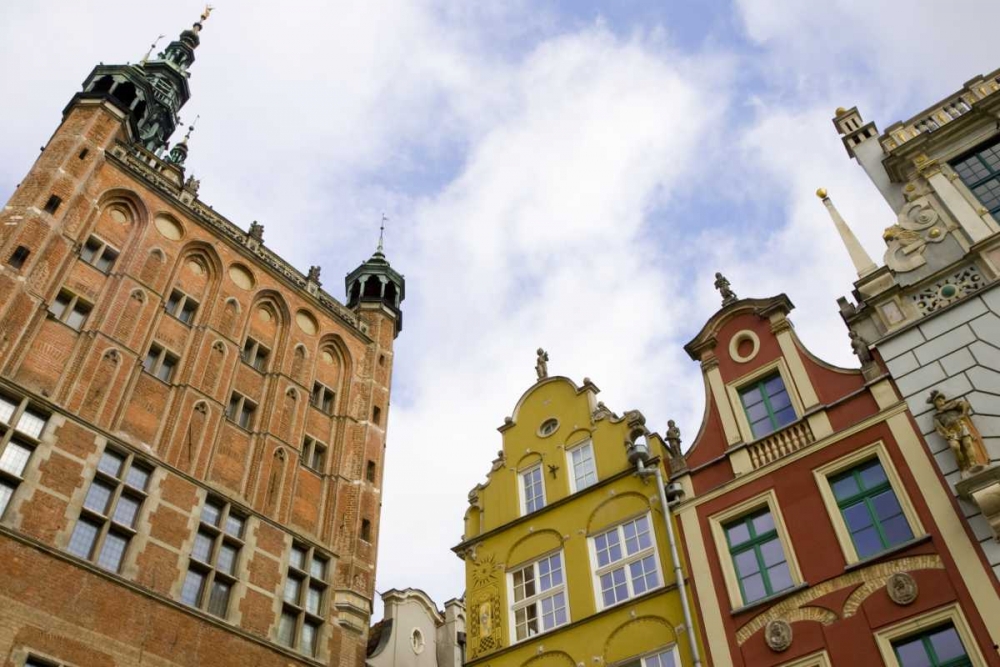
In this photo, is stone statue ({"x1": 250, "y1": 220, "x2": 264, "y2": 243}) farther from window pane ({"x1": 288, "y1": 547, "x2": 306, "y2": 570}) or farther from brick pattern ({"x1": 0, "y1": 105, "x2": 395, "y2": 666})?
window pane ({"x1": 288, "y1": 547, "x2": 306, "y2": 570})

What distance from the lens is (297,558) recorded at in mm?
22125

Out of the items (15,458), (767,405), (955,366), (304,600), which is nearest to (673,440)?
(767,405)

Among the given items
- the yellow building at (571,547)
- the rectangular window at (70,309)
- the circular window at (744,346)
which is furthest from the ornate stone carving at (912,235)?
the rectangular window at (70,309)

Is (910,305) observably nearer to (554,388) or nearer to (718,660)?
(718,660)

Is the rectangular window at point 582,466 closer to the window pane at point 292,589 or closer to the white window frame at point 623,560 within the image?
the white window frame at point 623,560

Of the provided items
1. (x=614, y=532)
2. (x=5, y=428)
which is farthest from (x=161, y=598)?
(x=614, y=532)

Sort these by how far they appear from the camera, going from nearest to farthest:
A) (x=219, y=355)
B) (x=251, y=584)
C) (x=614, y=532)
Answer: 1. (x=614, y=532)
2. (x=251, y=584)
3. (x=219, y=355)

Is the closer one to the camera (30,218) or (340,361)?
(30,218)

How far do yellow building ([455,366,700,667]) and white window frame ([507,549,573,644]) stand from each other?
22 millimetres

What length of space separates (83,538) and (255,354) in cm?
897

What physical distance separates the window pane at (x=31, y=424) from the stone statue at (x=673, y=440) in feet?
43.8

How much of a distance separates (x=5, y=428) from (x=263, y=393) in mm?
7950

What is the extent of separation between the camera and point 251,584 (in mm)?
20266

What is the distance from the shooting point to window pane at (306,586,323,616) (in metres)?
21.5
